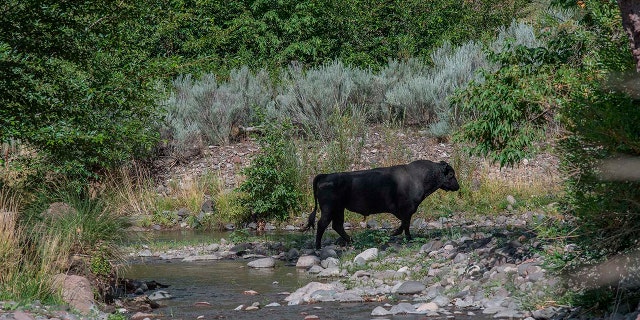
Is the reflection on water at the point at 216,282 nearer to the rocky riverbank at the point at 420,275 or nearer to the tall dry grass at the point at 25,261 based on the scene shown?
the rocky riverbank at the point at 420,275

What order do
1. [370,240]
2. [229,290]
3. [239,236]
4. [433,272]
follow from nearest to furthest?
[433,272]
[229,290]
[370,240]
[239,236]

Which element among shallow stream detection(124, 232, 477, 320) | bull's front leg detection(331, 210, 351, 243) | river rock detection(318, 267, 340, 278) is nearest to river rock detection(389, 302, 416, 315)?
shallow stream detection(124, 232, 477, 320)

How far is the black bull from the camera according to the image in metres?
14.7

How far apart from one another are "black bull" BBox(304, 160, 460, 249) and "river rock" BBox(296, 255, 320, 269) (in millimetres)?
1118

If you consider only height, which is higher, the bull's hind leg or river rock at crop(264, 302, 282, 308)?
river rock at crop(264, 302, 282, 308)

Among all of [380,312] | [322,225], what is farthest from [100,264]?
[322,225]

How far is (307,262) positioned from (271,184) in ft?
15.2

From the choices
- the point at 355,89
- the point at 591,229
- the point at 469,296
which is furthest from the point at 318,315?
the point at 355,89

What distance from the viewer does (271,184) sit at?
17.8 meters

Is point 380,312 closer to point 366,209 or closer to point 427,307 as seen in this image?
point 427,307

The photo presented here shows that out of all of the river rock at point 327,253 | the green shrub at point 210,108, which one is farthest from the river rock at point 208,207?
the river rock at point 327,253

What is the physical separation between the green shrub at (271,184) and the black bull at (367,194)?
2.80 metres

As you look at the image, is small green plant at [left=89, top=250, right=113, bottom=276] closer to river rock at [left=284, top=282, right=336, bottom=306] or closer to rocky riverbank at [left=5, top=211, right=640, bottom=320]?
rocky riverbank at [left=5, top=211, right=640, bottom=320]

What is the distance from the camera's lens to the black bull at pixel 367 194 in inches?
578
